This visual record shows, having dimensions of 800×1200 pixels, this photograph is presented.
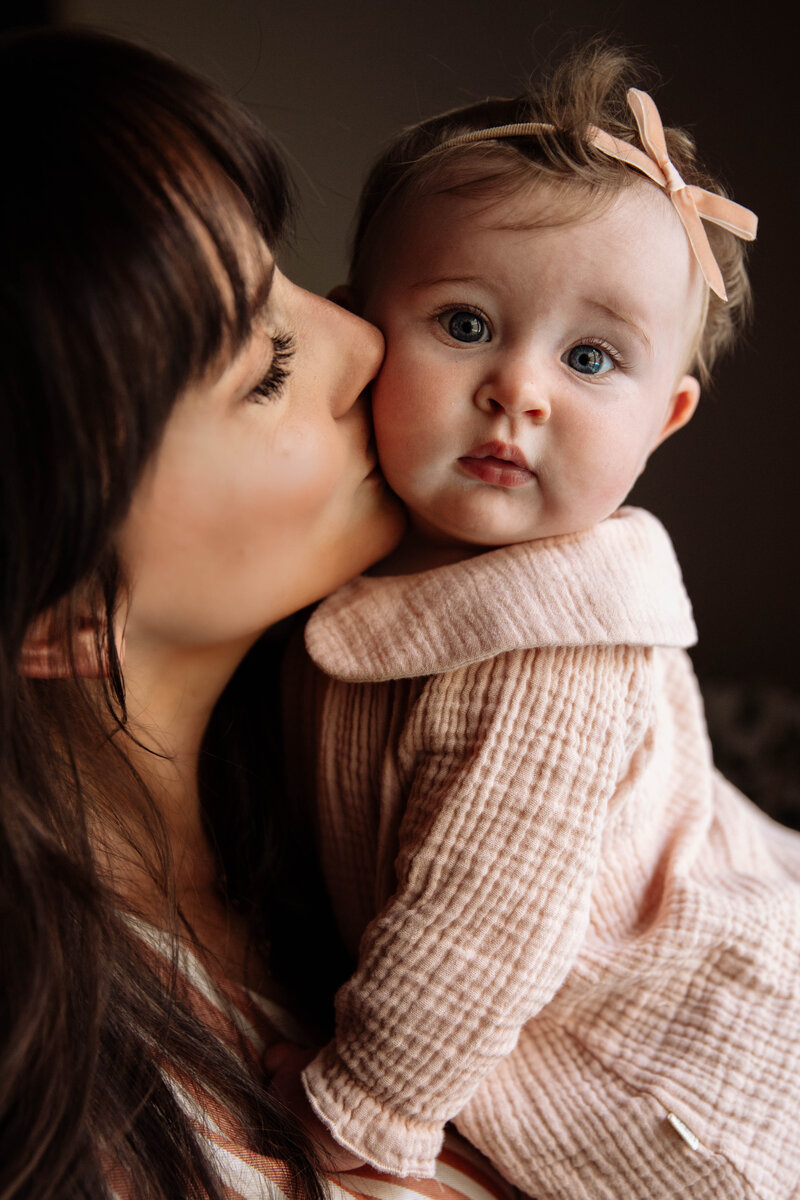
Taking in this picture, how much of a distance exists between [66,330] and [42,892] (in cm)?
41

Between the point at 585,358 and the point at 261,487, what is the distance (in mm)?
319

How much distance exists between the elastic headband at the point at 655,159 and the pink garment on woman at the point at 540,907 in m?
0.28

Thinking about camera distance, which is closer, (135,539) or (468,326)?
(135,539)

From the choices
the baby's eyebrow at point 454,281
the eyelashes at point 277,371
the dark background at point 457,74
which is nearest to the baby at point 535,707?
the baby's eyebrow at point 454,281

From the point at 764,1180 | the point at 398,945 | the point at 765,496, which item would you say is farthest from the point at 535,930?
the point at 765,496

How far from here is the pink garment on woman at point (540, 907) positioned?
2.58ft

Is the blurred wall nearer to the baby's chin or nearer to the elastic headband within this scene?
the elastic headband

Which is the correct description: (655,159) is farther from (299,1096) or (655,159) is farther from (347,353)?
(299,1096)

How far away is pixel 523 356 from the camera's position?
32.6 inches

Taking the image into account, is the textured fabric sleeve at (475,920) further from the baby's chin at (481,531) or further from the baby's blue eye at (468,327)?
the baby's blue eye at (468,327)

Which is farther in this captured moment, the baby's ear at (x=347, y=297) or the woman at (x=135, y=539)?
the baby's ear at (x=347, y=297)

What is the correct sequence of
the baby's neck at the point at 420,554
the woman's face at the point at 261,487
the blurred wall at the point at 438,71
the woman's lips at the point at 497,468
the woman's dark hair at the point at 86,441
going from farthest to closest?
the blurred wall at the point at 438,71 < the baby's neck at the point at 420,554 < the woman's lips at the point at 497,468 < the woman's face at the point at 261,487 < the woman's dark hair at the point at 86,441

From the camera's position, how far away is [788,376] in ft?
5.57

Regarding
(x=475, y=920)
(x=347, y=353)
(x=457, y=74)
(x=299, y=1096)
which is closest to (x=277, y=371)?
(x=347, y=353)
